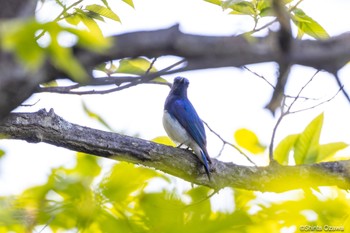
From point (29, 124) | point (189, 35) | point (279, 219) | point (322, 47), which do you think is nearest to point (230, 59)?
point (189, 35)

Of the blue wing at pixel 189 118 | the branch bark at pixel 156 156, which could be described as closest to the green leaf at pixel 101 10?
the branch bark at pixel 156 156

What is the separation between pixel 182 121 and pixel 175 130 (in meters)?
0.16

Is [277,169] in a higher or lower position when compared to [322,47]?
higher

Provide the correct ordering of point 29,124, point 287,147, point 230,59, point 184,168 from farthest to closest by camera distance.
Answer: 1. point 184,168
2. point 287,147
3. point 29,124
4. point 230,59

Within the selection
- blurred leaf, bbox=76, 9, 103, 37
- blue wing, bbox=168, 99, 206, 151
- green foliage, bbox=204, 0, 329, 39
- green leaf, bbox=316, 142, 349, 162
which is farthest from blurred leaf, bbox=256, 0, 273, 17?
blue wing, bbox=168, 99, 206, 151

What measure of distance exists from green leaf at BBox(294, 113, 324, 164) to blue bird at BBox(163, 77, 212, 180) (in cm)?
160

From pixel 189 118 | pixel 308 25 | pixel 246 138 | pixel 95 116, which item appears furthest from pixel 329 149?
pixel 189 118

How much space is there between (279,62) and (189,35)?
0.72ft

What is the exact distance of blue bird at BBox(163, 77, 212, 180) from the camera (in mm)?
5430

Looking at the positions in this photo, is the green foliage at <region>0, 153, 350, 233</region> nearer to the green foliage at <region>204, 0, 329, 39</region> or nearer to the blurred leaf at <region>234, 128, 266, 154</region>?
the green foliage at <region>204, 0, 329, 39</region>

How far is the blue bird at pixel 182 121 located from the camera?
214 inches

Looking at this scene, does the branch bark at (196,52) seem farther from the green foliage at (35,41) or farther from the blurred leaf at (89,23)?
the blurred leaf at (89,23)

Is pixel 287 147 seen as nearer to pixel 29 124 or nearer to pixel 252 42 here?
pixel 29 124

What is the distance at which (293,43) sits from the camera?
1.32 metres
